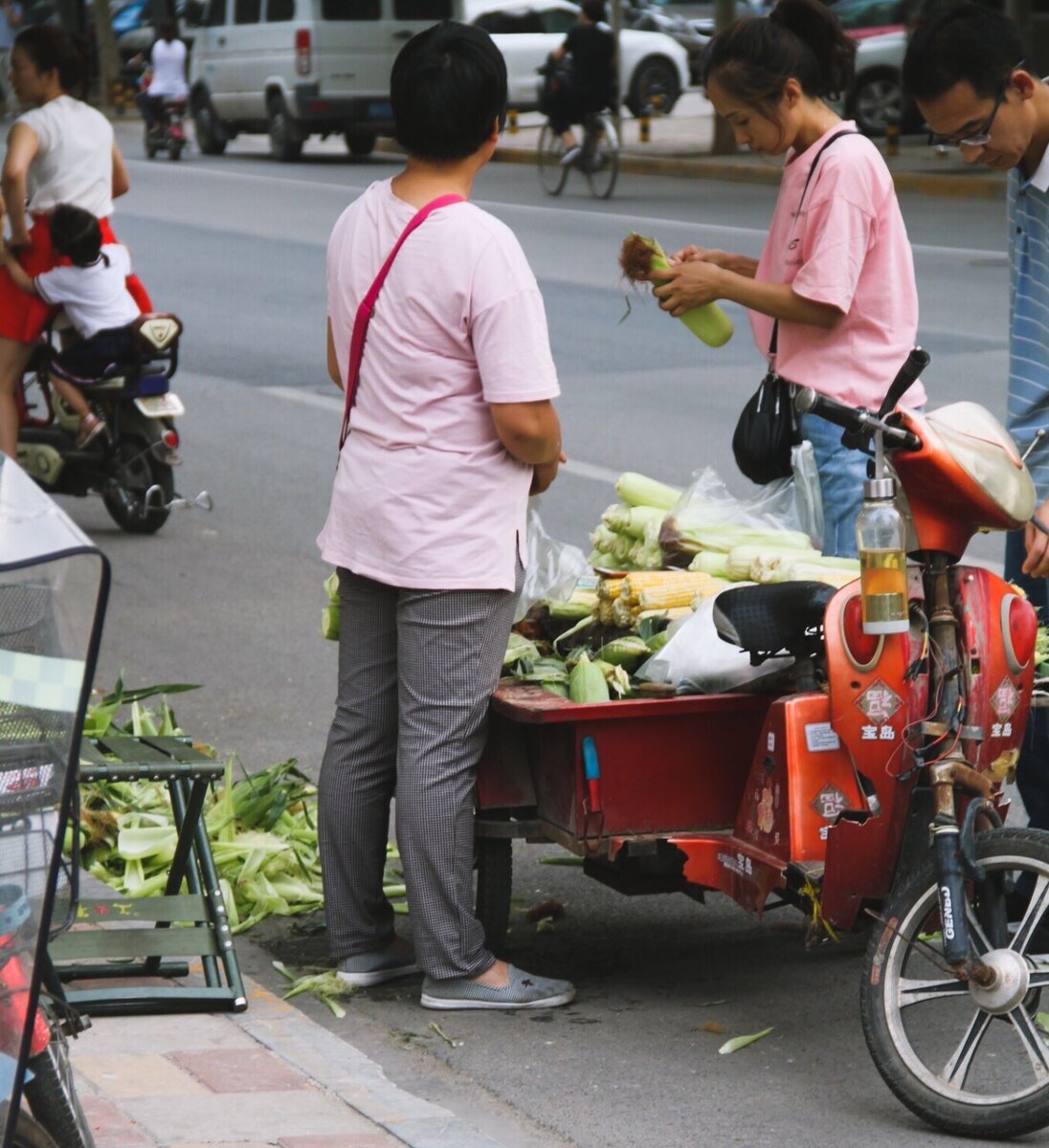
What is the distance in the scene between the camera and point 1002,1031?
4.02 meters

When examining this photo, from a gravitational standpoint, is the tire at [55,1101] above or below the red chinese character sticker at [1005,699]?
below

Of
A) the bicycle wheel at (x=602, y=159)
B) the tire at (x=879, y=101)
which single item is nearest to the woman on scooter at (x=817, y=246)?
the bicycle wheel at (x=602, y=159)

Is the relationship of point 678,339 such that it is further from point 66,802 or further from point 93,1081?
point 66,802

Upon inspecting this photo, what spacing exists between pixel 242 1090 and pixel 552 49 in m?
28.8

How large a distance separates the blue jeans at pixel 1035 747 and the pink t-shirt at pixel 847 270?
43cm

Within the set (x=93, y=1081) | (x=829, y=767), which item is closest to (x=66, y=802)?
(x=93, y=1081)

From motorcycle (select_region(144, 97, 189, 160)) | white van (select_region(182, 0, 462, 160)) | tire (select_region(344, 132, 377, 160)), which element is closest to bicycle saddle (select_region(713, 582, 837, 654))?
white van (select_region(182, 0, 462, 160))

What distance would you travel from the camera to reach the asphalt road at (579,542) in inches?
150

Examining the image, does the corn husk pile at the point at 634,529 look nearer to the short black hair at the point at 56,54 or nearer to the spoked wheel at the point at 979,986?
the spoked wheel at the point at 979,986

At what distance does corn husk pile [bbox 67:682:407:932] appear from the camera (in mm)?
4758

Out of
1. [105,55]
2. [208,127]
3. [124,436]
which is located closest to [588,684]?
[124,436]

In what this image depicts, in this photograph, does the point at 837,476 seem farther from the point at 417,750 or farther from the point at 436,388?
the point at 417,750

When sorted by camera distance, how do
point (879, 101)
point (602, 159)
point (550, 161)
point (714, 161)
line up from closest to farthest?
1. point (602, 159)
2. point (550, 161)
3. point (714, 161)
4. point (879, 101)

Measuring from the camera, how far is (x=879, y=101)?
26.6m
